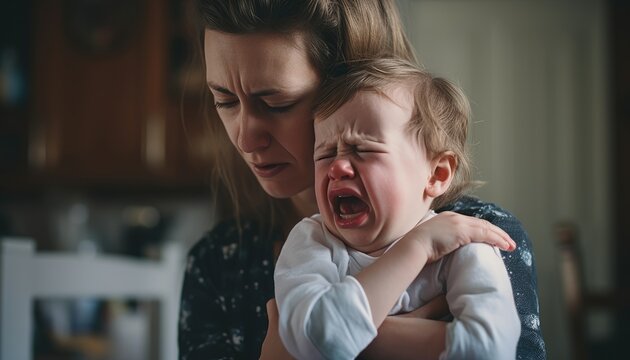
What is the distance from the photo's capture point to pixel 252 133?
0.77 meters

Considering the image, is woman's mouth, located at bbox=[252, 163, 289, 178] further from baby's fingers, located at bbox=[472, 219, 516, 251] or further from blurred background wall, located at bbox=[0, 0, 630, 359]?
blurred background wall, located at bbox=[0, 0, 630, 359]

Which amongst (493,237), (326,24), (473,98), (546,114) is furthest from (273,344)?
(546,114)

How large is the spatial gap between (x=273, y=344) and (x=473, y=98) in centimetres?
272

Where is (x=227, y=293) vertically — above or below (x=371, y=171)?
below

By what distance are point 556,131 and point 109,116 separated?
2136 millimetres

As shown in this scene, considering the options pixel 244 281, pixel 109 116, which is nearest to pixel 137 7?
pixel 109 116

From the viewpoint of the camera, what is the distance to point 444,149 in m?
0.67

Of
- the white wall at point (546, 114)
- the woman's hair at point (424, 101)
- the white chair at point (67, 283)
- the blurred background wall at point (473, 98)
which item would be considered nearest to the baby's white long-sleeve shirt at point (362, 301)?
the woman's hair at point (424, 101)

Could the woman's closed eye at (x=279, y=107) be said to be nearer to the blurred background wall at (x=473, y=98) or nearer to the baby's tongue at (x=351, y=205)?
the baby's tongue at (x=351, y=205)

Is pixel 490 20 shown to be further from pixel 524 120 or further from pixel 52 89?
pixel 52 89

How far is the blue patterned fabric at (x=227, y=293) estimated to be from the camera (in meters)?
0.92

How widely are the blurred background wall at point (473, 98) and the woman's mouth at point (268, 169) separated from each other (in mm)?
2452

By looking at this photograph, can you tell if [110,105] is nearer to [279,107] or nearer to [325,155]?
[279,107]

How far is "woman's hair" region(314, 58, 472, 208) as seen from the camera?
664 mm
